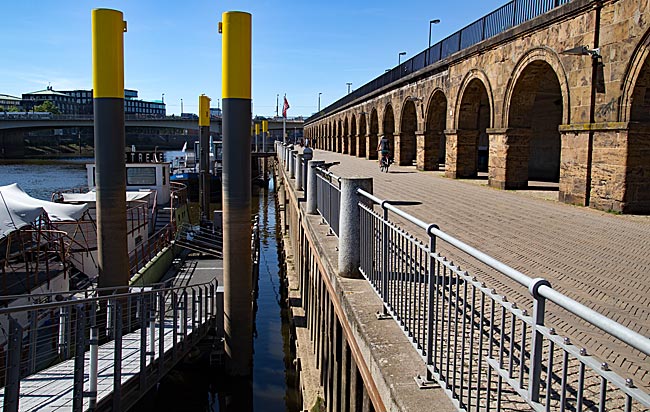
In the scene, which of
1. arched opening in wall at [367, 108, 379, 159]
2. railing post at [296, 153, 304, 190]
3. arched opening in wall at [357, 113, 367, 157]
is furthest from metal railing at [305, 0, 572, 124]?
arched opening in wall at [357, 113, 367, 157]

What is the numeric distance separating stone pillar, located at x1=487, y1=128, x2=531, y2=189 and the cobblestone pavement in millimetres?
2012

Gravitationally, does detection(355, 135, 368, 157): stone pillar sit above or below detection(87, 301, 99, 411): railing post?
above

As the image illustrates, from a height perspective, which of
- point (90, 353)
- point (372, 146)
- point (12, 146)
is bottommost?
point (90, 353)

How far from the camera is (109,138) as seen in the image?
10508 mm

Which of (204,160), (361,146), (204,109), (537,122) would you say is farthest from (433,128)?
(361,146)

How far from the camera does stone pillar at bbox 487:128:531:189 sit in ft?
55.0

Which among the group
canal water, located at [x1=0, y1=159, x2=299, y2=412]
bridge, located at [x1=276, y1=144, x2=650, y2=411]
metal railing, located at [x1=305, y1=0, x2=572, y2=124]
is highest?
metal railing, located at [x1=305, y1=0, x2=572, y2=124]

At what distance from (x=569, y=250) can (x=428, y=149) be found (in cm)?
1796

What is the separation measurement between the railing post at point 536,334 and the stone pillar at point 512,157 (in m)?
15.2

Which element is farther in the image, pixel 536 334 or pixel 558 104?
pixel 558 104

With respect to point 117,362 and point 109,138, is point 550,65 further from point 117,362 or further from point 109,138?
point 117,362

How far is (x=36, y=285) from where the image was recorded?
9938 mm

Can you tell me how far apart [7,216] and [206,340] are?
443cm

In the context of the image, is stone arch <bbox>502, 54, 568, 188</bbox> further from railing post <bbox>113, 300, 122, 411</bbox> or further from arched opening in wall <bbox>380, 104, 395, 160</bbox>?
arched opening in wall <bbox>380, 104, 395, 160</bbox>
